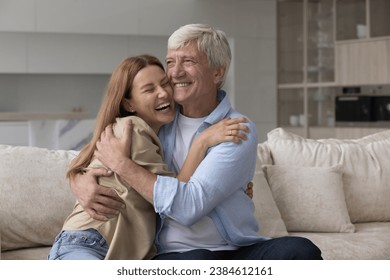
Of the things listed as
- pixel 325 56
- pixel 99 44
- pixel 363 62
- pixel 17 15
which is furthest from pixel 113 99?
pixel 325 56

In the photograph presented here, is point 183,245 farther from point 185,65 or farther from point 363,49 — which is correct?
point 363,49

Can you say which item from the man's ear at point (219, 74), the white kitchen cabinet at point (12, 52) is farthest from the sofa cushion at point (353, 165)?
the white kitchen cabinet at point (12, 52)

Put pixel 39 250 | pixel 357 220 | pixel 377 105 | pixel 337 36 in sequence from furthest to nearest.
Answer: pixel 337 36
pixel 377 105
pixel 357 220
pixel 39 250

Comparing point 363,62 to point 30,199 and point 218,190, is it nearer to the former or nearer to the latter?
point 30,199

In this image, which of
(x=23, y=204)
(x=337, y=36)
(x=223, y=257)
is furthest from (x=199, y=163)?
(x=337, y=36)

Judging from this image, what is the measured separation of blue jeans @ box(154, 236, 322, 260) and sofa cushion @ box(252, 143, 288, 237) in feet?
3.12

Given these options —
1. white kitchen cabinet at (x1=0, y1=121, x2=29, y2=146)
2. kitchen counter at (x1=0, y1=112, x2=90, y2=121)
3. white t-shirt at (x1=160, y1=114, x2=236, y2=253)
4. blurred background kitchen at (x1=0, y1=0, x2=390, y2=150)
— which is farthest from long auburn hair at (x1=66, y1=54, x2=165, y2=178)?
white kitchen cabinet at (x1=0, y1=121, x2=29, y2=146)

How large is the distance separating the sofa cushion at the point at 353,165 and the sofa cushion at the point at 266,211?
0.31 metres

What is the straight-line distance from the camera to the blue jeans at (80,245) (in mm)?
2258

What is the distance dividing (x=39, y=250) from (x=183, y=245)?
2.88ft

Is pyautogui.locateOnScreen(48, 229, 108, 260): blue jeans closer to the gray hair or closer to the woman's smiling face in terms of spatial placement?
the woman's smiling face

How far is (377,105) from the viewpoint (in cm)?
766

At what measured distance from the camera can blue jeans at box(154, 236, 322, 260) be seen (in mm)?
2266

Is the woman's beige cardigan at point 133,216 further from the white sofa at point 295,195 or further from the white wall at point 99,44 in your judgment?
the white wall at point 99,44
